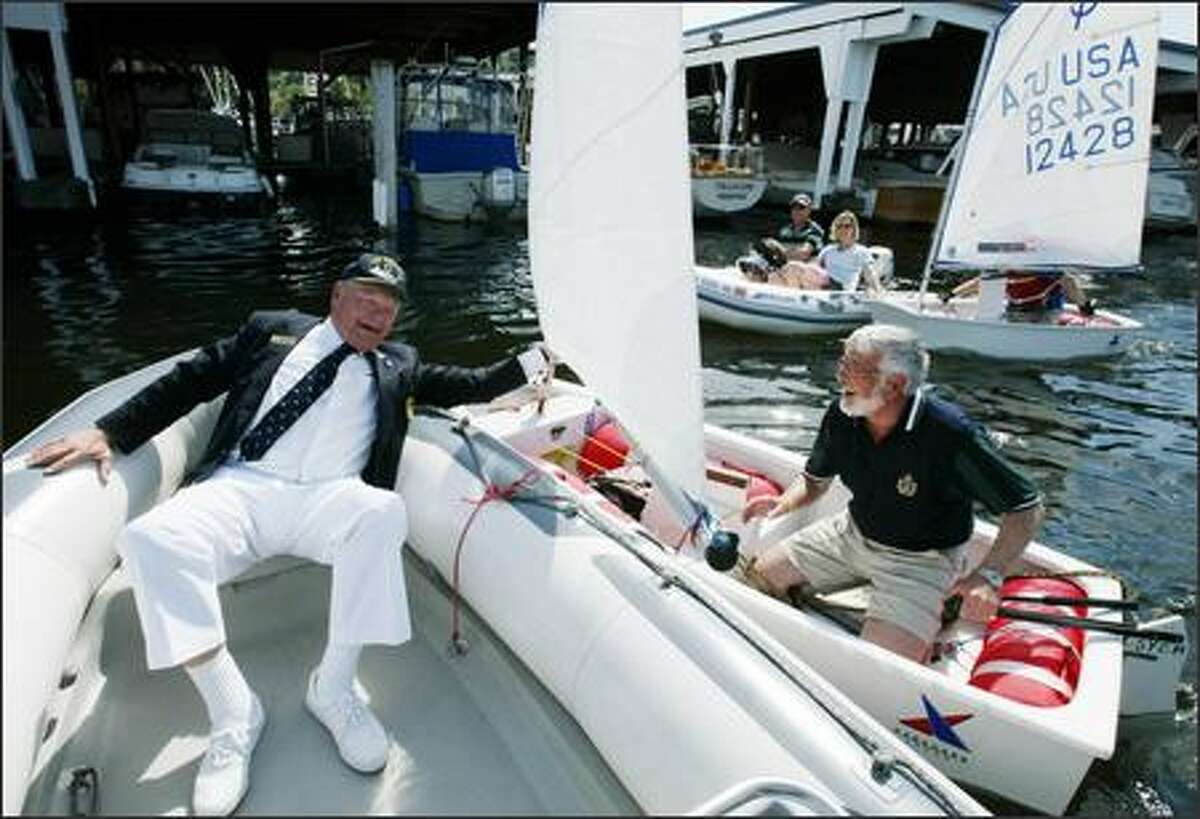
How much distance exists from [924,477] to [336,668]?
2374 mm

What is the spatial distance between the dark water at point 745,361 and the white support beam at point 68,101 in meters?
1.14

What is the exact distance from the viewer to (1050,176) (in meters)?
9.20

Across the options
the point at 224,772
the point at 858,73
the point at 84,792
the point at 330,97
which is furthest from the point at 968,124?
the point at 330,97

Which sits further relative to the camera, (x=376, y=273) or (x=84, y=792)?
(x=376, y=273)

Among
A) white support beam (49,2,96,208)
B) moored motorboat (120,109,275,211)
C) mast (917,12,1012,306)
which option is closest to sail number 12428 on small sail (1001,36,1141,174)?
mast (917,12,1012,306)

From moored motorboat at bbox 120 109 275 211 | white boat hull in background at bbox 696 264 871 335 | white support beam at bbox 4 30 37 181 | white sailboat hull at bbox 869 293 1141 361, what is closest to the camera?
white sailboat hull at bbox 869 293 1141 361

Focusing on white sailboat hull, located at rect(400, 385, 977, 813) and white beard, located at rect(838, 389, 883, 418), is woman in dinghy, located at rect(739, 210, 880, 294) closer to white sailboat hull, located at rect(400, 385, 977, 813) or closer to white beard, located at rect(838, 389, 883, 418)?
white beard, located at rect(838, 389, 883, 418)

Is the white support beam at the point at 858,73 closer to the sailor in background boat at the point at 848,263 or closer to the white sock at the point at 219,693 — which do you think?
the sailor in background boat at the point at 848,263

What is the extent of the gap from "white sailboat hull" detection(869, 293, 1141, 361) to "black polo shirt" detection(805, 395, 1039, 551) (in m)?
7.07

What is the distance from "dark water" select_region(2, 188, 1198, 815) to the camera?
558cm

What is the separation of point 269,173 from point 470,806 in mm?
25959

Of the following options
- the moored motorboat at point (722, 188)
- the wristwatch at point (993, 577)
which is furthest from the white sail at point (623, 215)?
the moored motorboat at point (722, 188)

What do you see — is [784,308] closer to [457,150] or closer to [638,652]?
[638,652]

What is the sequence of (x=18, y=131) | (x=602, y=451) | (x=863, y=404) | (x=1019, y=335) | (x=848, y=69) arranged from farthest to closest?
(x=848, y=69) → (x=18, y=131) → (x=1019, y=335) → (x=602, y=451) → (x=863, y=404)
